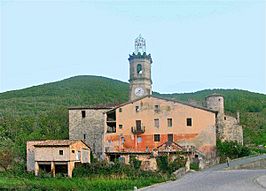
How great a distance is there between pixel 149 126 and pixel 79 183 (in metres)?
14.8

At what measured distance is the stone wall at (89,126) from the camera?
54.6 m

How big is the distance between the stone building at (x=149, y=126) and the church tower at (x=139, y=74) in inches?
237

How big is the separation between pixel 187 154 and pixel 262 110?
45930mm

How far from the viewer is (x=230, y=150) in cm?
4981

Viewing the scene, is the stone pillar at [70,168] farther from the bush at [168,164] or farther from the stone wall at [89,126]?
the stone wall at [89,126]

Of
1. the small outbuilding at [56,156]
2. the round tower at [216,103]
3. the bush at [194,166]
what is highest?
the round tower at [216,103]

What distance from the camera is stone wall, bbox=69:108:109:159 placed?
54594mm

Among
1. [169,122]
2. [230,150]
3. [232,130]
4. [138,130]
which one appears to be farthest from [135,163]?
[232,130]

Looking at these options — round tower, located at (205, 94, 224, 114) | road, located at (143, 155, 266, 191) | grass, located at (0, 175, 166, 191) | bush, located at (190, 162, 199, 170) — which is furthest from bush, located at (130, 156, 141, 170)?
round tower, located at (205, 94, 224, 114)

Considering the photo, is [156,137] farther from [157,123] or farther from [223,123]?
[223,123]

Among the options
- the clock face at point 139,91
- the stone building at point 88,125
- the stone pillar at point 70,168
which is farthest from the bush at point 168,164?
the clock face at point 139,91

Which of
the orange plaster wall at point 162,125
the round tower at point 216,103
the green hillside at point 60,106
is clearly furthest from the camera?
the green hillside at point 60,106

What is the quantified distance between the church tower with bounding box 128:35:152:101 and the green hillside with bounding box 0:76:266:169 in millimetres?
10362

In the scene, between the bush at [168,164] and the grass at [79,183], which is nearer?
the grass at [79,183]
